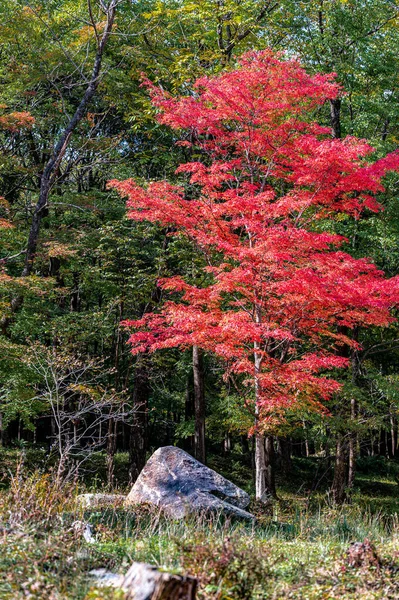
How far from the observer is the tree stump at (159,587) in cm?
314

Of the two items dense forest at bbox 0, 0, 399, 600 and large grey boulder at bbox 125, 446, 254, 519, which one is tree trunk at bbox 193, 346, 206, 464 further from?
large grey boulder at bbox 125, 446, 254, 519

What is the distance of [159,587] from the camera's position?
3.14m

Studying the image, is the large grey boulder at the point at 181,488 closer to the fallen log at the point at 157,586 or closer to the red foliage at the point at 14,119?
the fallen log at the point at 157,586

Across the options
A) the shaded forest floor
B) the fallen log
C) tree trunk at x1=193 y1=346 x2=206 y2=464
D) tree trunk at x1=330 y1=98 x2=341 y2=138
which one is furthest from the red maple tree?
the fallen log

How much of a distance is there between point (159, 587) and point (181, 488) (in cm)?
537

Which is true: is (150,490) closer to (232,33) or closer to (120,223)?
(120,223)

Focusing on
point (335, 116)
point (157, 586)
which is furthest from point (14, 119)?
point (157, 586)

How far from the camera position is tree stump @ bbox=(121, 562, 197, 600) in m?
3.14

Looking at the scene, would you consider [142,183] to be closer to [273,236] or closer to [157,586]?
[273,236]

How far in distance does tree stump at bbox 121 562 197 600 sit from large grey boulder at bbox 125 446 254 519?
15.3 feet

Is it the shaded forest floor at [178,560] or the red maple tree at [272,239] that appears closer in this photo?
the shaded forest floor at [178,560]

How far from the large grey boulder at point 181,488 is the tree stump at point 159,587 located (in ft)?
15.3

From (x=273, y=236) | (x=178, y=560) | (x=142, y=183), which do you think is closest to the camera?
(x=178, y=560)

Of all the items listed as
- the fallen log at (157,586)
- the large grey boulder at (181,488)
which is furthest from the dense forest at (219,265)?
the large grey boulder at (181,488)
